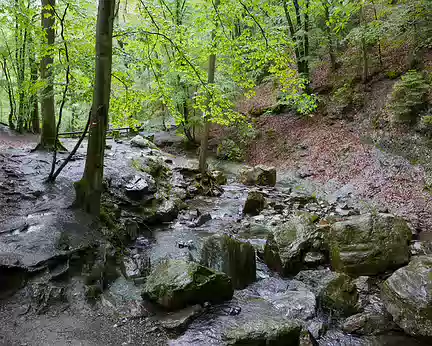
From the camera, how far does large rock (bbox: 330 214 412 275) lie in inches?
244

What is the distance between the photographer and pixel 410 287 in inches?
184

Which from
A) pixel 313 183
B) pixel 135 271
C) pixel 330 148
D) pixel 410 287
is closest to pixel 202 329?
pixel 135 271

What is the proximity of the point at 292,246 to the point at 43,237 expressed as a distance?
5118mm

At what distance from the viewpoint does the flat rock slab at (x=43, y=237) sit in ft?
18.0

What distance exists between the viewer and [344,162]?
13344mm

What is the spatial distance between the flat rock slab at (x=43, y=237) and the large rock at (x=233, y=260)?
8.30 feet

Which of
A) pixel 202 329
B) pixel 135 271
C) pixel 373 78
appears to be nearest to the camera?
pixel 202 329

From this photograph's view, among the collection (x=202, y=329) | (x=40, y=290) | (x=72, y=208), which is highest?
(x=72, y=208)

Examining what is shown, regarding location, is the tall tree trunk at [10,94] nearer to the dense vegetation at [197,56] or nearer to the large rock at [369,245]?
the dense vegetation at [197,56]

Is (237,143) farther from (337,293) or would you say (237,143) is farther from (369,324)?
(369,324)

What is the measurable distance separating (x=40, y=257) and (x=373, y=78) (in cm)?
1625

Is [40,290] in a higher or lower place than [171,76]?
lower

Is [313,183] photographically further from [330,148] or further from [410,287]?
[410,287]

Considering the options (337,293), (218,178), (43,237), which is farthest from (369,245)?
(218,178)
